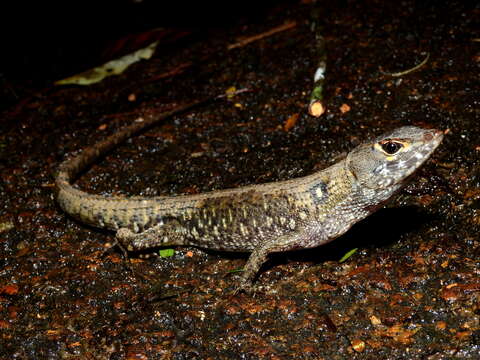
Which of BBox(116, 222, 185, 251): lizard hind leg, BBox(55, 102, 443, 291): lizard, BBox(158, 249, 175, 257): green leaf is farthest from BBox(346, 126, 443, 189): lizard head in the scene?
BBox(158, 249, 175, 257): green leaf

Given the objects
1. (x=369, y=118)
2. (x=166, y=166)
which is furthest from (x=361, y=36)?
(x=166, y=166)

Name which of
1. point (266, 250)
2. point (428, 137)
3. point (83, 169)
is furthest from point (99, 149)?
point (428, 137)

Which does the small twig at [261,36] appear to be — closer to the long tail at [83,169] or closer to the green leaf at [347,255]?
the long tail at [83,169]

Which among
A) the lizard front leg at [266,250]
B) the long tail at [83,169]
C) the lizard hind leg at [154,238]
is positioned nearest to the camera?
the lizard front leg at [266,250]

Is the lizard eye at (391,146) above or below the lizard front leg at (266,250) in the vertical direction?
above

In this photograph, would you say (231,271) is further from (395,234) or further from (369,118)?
(369,118)

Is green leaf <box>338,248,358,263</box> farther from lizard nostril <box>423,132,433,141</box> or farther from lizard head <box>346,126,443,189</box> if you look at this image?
lizard nostril <box>423,132,433,141</box>

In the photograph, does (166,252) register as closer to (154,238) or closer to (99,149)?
(154,238)

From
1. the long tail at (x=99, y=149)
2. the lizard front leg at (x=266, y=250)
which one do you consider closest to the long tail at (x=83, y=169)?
the long tail at (x=99, y=149)
